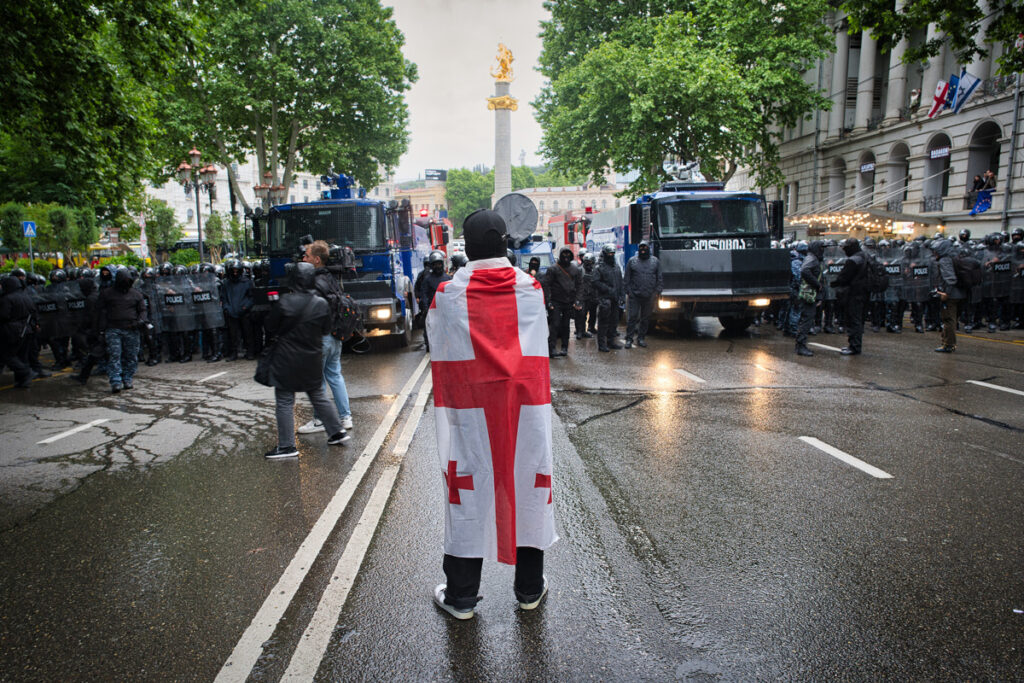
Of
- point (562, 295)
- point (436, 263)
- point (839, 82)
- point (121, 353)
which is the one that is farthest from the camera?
point (839, 82)

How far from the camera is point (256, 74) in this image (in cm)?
2931

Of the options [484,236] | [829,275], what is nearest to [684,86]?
[829,275]

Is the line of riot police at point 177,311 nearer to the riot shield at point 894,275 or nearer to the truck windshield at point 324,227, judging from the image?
the truck windshield at point 324,227

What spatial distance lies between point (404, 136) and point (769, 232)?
964 inches

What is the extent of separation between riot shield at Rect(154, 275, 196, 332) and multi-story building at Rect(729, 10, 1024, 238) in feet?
73.0

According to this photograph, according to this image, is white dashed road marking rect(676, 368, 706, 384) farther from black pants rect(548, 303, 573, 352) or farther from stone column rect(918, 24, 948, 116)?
stone column rect(918, 24, 948, 116)

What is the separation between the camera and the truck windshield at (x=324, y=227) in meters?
12.5

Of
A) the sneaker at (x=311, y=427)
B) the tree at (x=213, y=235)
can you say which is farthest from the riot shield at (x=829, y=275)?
the tree at (x=213, y=235)

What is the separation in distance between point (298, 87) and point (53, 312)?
806 inches

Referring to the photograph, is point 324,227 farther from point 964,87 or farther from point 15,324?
point 964,87

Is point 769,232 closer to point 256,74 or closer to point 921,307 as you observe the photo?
point 921,307

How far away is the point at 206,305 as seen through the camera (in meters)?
12.9

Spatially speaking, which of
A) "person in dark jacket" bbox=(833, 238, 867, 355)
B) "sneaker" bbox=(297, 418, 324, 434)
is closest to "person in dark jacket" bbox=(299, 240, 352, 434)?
"sneaker" bbox=(297, 418, 324, 434)

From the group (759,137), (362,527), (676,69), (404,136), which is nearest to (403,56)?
(404,136)
